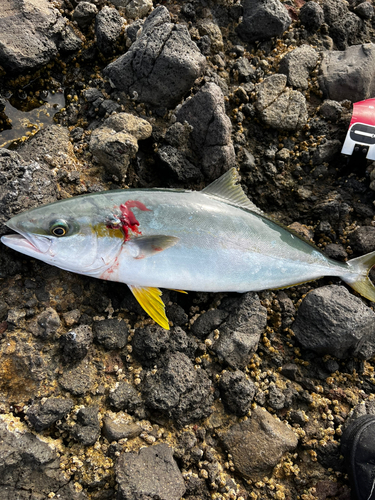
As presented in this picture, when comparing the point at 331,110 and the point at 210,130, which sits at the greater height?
the point at 331,110

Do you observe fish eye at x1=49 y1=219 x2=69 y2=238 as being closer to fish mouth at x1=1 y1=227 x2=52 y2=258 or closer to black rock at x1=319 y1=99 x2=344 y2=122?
fish mouth at x1=1 y1=227 x2=52 y2=258

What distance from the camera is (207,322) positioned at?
2.97 meters

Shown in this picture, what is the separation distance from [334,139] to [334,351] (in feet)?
7.56

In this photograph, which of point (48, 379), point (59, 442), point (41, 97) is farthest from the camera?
point (41, 97)

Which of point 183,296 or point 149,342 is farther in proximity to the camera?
point 183,296

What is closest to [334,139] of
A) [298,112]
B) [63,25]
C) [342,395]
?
[298,112]

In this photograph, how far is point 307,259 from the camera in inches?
125

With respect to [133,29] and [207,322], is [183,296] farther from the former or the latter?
[133,29]

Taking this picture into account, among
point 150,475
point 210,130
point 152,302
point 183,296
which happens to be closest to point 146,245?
point 152,302

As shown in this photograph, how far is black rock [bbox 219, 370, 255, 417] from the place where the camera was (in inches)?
105

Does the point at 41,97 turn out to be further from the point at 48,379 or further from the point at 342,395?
the point at 342,395

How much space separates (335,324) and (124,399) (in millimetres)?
1793

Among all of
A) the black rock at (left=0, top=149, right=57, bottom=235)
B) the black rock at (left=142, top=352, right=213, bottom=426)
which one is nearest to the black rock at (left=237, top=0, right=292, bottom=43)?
the black rock at (left=0, top=149, right=57, bottom=235)

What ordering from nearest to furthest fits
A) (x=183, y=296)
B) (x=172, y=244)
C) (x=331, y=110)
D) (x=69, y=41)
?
(x=172, y=244)
(x=183, y=296)
(x=69, y=41)
(x=331, y=110)
